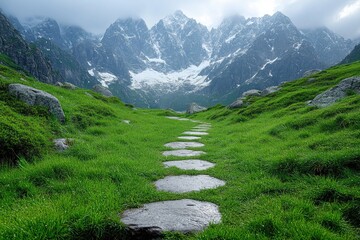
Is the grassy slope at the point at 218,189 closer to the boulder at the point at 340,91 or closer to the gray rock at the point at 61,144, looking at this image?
the gray rock at the point at 61,144

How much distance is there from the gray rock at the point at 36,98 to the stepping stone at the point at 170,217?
446 inches

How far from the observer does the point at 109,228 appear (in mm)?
6480

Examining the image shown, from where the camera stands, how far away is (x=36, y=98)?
53.9ft

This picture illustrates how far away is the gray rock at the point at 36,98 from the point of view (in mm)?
16000

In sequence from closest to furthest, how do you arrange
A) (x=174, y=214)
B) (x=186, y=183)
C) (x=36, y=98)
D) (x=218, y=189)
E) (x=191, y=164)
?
(x=174, y=214) < (x=218, y=189) < (x=186, y=183) < (x=191, y=164) < (x=36, y=98)

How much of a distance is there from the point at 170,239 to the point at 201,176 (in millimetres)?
4972

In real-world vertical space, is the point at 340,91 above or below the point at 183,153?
above

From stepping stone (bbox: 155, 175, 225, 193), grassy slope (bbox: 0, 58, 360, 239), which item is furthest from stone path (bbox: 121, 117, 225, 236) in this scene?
grassy slope (bbox: 0, 58, 360, 239)

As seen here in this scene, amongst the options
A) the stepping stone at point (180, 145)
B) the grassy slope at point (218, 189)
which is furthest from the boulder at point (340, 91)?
the stepping stone at point (180, 145)

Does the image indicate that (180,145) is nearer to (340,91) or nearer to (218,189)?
(218,189)

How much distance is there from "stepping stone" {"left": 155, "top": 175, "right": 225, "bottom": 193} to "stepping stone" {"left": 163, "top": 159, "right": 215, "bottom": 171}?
1285 mm

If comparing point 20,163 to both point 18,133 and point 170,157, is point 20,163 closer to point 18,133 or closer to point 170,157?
point 18,133

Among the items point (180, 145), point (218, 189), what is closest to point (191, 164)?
point (218, 189)

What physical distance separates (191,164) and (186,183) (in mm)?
2913
